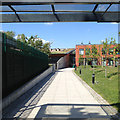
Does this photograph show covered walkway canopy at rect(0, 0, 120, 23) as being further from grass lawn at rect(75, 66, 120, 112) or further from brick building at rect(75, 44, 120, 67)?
brick building at rect(75, 44, 120, 67)

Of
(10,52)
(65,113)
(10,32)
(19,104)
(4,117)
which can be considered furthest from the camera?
(10,32)

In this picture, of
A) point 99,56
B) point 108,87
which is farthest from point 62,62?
point 108,87

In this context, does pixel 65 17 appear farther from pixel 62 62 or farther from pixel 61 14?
pixel 62 62

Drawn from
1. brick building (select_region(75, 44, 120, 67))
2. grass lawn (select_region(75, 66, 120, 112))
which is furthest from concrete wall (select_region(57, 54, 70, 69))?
grass lawn (select_region(75, 66, 120, 112))

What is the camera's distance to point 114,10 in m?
4.80

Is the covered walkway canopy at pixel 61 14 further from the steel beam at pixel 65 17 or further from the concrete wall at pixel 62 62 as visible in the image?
the concrete wall at pixel 62 62

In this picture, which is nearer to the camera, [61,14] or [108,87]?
[61,14]

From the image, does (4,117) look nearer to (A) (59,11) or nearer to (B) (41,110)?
(B) (41,110)

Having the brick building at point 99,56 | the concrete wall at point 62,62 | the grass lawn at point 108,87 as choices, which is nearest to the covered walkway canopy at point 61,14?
the grass lawn at point 108,87

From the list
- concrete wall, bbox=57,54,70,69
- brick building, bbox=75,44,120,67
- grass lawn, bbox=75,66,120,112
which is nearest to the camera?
grass lawn, bbox=75,66,120,112

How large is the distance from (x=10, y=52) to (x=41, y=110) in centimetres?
356

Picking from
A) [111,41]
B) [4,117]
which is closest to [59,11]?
[4,117]

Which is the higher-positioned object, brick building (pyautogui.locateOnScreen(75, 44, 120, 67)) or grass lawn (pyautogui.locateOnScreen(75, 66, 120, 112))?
brick building (pyautogui.locateOnScreen(75, 44, 120, 67))

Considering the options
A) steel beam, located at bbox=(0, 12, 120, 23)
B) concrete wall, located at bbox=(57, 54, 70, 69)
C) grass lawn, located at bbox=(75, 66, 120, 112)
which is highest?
steel beam, located at bbox=(0, 12, 120, 23)
